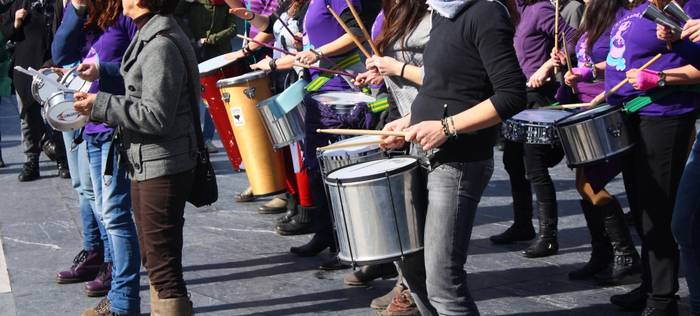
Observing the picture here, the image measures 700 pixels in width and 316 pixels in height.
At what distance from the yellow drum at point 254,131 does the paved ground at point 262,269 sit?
0.36m

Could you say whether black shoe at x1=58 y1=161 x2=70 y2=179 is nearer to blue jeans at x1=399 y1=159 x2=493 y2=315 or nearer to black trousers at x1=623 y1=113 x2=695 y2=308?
black trousers at x1=623 y1=113 x2=695 y2=308

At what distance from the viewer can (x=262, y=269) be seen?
21.1 feet

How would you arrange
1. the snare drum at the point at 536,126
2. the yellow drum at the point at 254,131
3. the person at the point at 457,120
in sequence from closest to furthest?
1. the person at the point at 457,120
2. the snare drum at the point at 536,126
3. the yellow drum at the point at 254,131

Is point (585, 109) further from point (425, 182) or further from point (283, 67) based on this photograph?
point (283, 67)

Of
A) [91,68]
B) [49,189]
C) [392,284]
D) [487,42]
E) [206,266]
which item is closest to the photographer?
[487,42]

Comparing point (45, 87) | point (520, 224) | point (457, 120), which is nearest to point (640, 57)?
point (457, 120)

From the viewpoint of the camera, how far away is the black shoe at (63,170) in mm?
9336

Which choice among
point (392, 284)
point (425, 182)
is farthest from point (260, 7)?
point (425, 182)

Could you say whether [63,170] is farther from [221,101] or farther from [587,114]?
[587,114]

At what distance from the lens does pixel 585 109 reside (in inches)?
214

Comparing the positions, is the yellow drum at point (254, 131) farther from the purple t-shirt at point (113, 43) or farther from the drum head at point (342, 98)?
the purple t-shirt at point (113, 43)

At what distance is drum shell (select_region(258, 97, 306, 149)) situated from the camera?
643 cm

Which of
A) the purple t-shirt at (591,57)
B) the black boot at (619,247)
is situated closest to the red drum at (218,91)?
the purple t-shirt at (591,57)

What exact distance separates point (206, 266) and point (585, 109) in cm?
241
